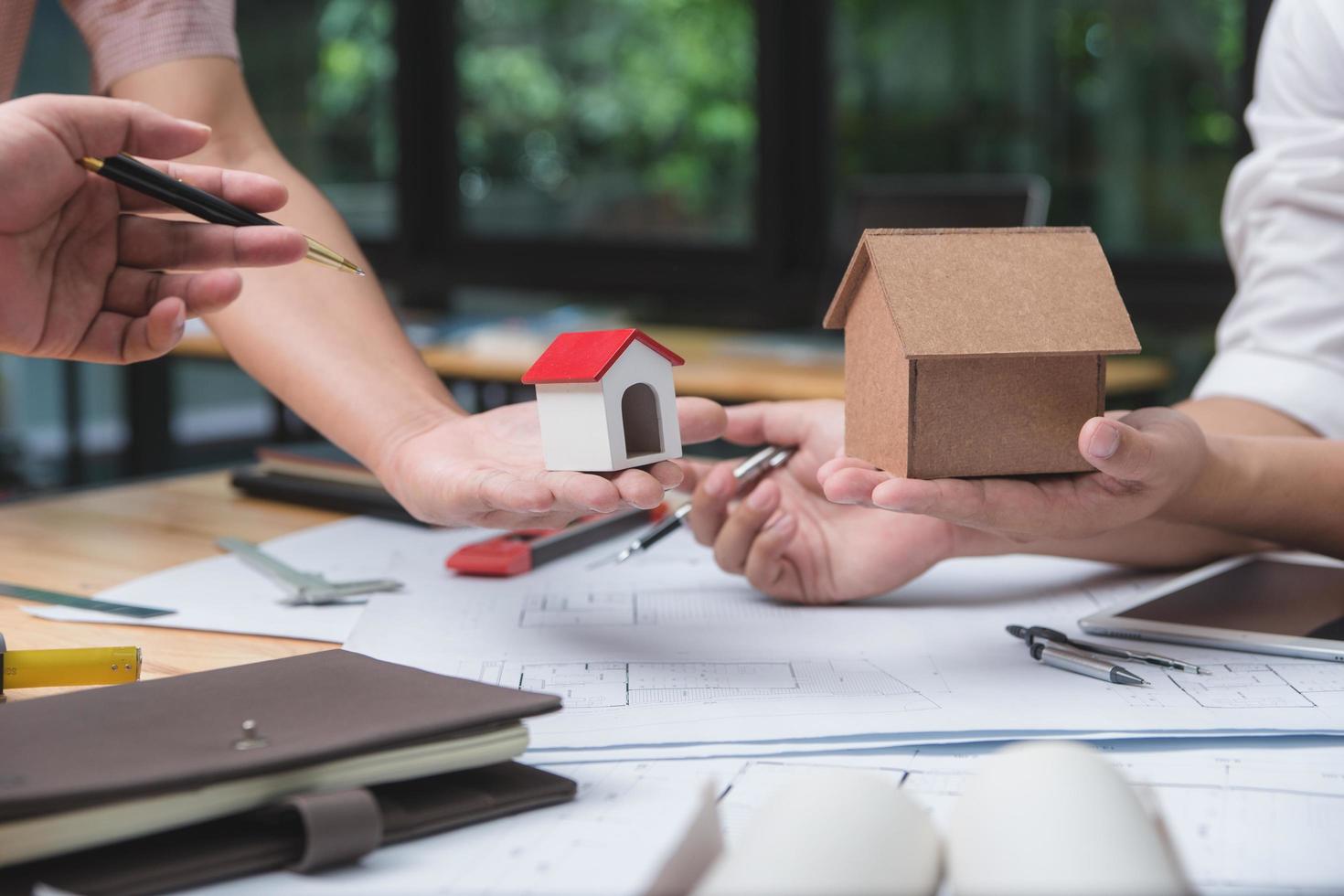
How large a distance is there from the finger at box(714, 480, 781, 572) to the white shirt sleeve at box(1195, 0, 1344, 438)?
0.52 m

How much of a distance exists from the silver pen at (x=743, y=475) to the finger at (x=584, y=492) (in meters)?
0.26

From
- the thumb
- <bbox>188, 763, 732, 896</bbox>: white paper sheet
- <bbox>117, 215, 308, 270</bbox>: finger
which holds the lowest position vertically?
<bbox>188, 763, 732, 896</bbox>: white paper sheet

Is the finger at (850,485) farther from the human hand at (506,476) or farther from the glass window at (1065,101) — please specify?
the glass window at (1065,101)

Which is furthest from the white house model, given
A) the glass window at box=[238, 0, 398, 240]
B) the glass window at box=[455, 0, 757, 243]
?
the glass window at box=[238, 0, 398, 240]

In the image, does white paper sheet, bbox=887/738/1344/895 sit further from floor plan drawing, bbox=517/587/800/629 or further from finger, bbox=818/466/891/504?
floor plan drawing, bbox=517/587/800/629

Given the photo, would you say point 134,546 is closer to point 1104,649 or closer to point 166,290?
point 166,290

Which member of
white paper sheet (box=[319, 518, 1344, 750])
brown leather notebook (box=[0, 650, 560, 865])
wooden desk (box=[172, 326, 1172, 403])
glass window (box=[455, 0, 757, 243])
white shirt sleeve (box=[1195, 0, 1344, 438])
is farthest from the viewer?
glass window (box=[455, 0, 757, 243])

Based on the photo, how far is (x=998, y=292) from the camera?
859 mm

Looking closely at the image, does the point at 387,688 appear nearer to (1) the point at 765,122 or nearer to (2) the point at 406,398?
(2) the point at 406,398

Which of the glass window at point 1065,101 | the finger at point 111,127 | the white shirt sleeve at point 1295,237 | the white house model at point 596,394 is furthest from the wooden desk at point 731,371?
the finger at point 111,127

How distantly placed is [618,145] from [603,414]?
3482mm

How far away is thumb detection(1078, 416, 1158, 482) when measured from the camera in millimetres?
817

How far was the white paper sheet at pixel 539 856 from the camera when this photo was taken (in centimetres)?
57

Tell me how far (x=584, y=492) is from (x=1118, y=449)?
13.6 inches
